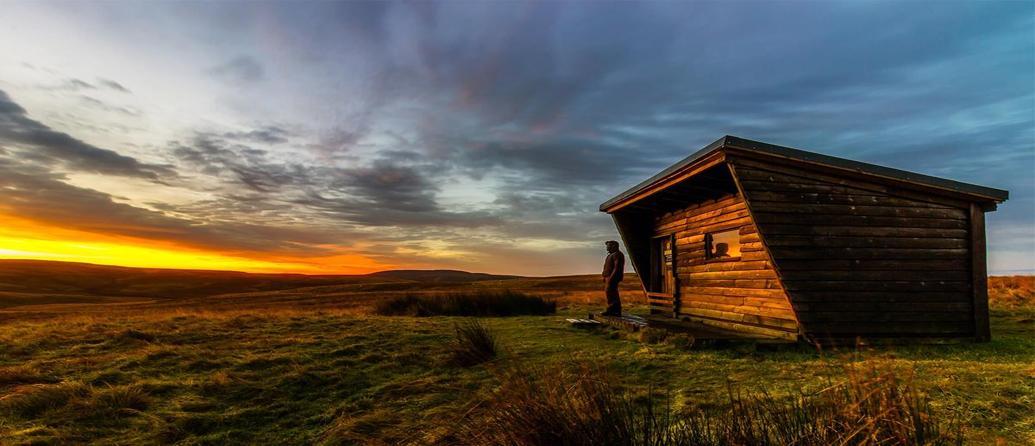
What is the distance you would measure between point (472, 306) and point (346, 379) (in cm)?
1073

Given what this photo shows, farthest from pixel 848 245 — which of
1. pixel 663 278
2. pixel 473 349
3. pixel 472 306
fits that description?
pixel 472 306

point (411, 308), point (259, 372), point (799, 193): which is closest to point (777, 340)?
point (799, 193)

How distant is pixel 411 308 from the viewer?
18375mm

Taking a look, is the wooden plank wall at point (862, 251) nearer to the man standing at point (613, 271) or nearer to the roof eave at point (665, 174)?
the roof eave at point (665, 174)

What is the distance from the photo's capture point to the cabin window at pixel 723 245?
1085 cm

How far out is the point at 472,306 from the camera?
17922mm

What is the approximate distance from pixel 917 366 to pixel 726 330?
394 centimetres

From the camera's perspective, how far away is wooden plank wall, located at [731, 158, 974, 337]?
870cm

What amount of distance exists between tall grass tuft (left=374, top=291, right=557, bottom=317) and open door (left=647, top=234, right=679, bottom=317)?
436cm

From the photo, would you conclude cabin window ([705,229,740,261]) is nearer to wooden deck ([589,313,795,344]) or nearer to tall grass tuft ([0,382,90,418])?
wooden deck ([589,313,795,344])

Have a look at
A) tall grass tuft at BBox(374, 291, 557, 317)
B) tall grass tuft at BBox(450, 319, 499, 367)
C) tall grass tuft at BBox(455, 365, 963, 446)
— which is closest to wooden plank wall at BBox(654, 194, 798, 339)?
tall grass tuft at BBox(450, 319, 499, 367)

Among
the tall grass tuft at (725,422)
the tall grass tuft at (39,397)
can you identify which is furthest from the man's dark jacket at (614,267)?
the tall grass tuft at (39,397)

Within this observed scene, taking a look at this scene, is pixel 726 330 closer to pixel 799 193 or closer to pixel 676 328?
pixel 676 328

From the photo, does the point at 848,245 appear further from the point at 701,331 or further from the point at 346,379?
the point at 346,379
